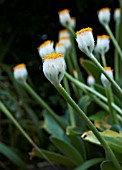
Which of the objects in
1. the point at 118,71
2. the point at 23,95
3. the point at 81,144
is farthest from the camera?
the point at 23,95

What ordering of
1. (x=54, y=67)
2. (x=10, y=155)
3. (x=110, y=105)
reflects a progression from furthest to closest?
1. (x=10, y=155)
2. (x=110, y=105)
3. (x=54, y=67)

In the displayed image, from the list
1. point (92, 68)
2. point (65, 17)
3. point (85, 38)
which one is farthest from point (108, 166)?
point (65, 17)

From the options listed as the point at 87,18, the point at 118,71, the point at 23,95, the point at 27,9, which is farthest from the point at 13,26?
the point at 118,71

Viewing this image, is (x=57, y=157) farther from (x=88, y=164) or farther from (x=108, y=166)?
(x=108, y=166)

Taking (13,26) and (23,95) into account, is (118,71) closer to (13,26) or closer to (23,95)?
(23,95)

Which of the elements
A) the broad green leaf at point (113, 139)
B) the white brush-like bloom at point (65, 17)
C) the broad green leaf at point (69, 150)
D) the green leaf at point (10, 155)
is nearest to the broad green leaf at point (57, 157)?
the broad green leaf at point (69, 150)

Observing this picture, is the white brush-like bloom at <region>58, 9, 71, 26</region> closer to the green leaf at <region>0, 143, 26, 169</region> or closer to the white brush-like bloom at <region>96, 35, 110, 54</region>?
the white brush-like bloom at <region>96, 35, 110, 54</region>

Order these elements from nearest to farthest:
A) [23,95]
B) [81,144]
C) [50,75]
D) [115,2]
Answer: [50,75] → [81,144] → [23,95] → [115,2]
